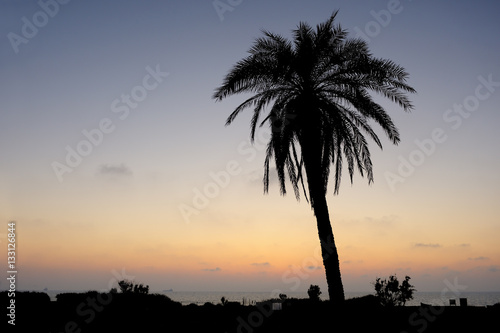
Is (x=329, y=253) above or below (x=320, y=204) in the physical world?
below

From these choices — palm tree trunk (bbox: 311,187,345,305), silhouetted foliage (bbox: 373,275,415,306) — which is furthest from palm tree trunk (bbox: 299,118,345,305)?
silhouetted foliage (bbox: 373,275,415,306)

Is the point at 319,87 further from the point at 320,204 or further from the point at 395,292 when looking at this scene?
the point at 395,292

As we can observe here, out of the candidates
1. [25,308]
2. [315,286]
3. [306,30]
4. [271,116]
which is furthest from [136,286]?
[306,30]

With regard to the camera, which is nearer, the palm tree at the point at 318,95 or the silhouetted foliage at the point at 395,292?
the palm tree at the point at 318,95

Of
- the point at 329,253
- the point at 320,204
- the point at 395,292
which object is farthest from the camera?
the point at 395,292

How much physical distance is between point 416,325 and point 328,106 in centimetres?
899

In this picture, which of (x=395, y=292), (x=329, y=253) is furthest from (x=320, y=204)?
(x=395, y=292)

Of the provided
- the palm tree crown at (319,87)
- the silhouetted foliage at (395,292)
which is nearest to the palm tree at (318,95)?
the palm tree crown at (319,87)

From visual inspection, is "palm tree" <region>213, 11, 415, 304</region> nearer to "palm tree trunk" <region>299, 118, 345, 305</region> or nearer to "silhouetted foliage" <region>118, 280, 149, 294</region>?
"palm tree trunk" <region>299, 118, 345, 305</region>

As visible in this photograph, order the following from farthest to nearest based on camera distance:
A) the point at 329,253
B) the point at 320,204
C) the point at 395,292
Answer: the point at 395,292 → the point at 320,204 → the point at 329,253

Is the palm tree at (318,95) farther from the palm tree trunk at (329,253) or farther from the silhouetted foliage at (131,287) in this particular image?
the silhouetted foliage at (131,287)

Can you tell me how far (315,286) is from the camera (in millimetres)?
34469

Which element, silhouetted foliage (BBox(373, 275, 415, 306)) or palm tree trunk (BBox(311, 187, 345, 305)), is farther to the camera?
silhouetted foliage (BBox(373, 275, 415, 306))

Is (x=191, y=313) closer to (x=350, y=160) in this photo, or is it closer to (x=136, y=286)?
(x=350, y=160)
